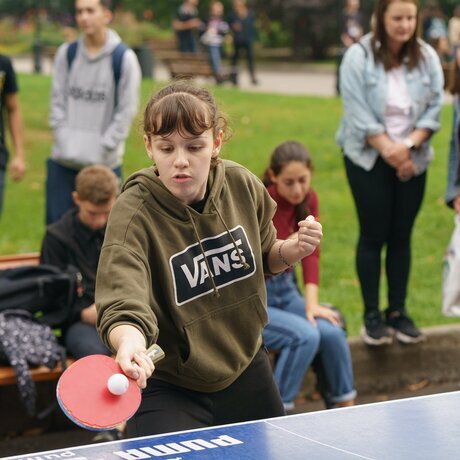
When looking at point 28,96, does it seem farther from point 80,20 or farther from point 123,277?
point 123,277

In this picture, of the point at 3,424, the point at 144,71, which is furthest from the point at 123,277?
the point at 144,71

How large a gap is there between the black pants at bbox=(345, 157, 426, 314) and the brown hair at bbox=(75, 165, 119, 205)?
4.90ft

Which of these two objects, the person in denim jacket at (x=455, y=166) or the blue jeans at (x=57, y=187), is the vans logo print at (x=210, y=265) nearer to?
the person in denim jacket at (x=455, y=166)

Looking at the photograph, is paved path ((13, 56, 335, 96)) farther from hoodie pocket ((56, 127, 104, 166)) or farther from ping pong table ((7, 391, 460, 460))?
ping pong table ((7, 391, 460, 460))

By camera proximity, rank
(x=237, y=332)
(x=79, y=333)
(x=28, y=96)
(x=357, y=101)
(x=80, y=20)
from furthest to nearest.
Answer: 1. (x=28, y=96)
2. (x=80, y=20)
3. (x=357, y=101)
4. (x=79, y=333)
5. (x=237, y=332)

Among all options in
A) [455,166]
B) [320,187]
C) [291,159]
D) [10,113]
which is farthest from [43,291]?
[320,187]

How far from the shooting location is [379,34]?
22.1 feet

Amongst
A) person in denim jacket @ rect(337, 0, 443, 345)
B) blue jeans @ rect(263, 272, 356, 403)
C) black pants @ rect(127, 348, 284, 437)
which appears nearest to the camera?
black pants @ rect(127, 348, 284, 437)

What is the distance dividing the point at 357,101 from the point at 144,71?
18.2 m

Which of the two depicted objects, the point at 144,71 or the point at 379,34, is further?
the point at 144,71

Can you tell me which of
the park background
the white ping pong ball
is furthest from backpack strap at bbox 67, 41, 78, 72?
the white ping pong ball

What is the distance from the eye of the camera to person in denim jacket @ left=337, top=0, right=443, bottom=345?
21.8 feet

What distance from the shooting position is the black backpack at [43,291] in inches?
237

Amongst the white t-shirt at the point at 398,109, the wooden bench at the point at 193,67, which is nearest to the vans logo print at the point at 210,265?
the white t-shirt at the point at 398,109
